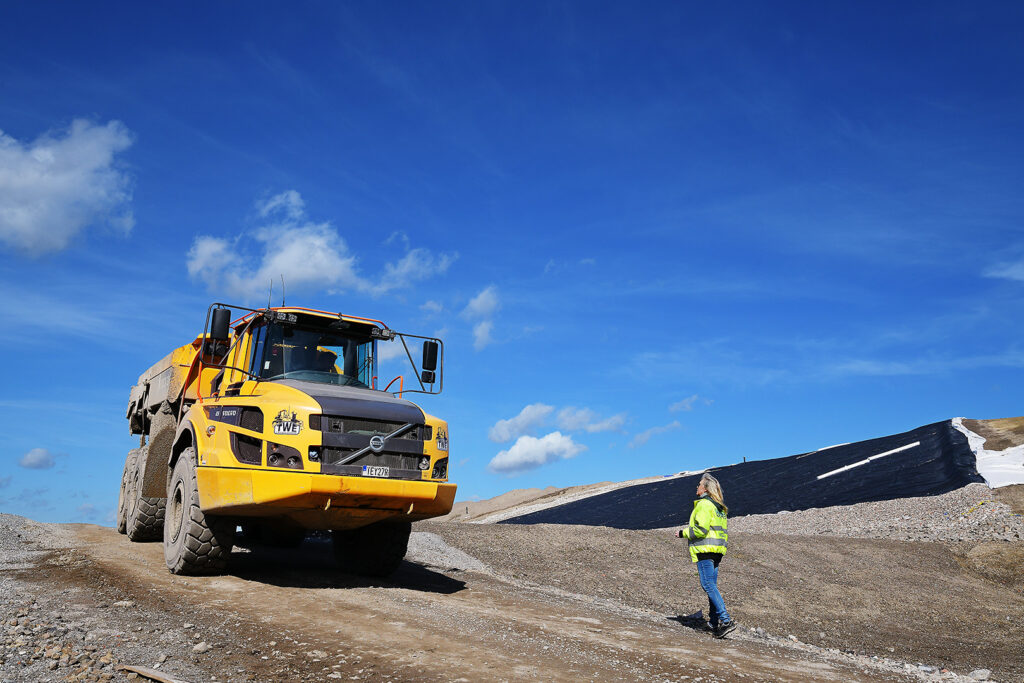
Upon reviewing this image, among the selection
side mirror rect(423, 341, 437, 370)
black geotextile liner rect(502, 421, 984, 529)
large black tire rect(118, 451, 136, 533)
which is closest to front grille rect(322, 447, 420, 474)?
side mirror rect(423, 341, 437, 370)

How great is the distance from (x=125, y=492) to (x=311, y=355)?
7811mm

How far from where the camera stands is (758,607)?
Answer: 1124 centimetres

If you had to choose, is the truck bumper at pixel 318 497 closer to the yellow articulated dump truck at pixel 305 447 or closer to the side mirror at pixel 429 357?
the yellow articulated dump truck at pixel 305 447

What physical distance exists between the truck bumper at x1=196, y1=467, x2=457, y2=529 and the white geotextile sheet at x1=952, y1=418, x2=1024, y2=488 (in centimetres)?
1884

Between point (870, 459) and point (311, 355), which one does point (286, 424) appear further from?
point (870, 459)

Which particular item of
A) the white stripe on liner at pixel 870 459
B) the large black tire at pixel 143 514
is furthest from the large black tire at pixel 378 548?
the white stripe on liner at pixel 870 459

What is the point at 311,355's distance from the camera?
9.21 meters

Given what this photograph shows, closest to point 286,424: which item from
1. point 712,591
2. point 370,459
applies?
point 370,459

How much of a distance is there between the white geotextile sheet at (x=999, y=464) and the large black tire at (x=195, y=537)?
20412 mm

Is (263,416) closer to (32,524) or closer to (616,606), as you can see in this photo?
(616,606)

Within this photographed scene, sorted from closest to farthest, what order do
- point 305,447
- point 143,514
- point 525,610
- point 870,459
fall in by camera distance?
point 305,447
point 525,610
point 143,514
point 870,459

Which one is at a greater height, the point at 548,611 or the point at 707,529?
the point at 707,529

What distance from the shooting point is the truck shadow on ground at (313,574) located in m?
9.07

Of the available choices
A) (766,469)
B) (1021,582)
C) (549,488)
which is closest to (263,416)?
(1021,582)
